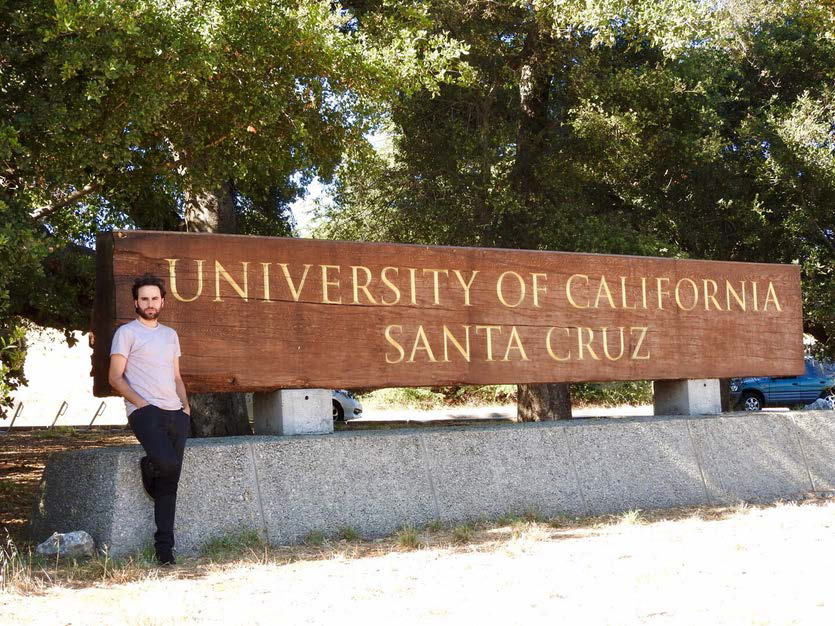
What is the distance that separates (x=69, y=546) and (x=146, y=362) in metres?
1.29

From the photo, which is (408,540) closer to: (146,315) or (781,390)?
(146,315)

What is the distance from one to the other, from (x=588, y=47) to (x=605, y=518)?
9792mm

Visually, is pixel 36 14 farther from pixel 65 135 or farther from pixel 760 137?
pixel 760 137

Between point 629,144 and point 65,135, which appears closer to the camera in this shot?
point 65,135

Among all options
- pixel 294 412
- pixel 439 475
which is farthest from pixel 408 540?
pixel 294 412

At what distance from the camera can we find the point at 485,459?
25.5ft

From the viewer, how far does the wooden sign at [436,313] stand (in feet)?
22.5

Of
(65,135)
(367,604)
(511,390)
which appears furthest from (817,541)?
(511,390)

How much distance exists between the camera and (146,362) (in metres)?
6.15

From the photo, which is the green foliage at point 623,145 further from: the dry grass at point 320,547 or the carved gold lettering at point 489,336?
the dry grass at point 320,547

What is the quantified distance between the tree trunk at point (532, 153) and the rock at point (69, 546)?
32.6 ft

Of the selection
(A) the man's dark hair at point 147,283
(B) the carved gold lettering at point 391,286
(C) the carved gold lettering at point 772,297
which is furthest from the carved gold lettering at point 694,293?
(A) the man's dark hair at point 147,283

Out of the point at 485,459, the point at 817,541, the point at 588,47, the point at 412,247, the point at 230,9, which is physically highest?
the point at 588,47

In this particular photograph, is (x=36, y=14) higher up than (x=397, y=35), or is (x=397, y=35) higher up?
(x=397, y=35)
